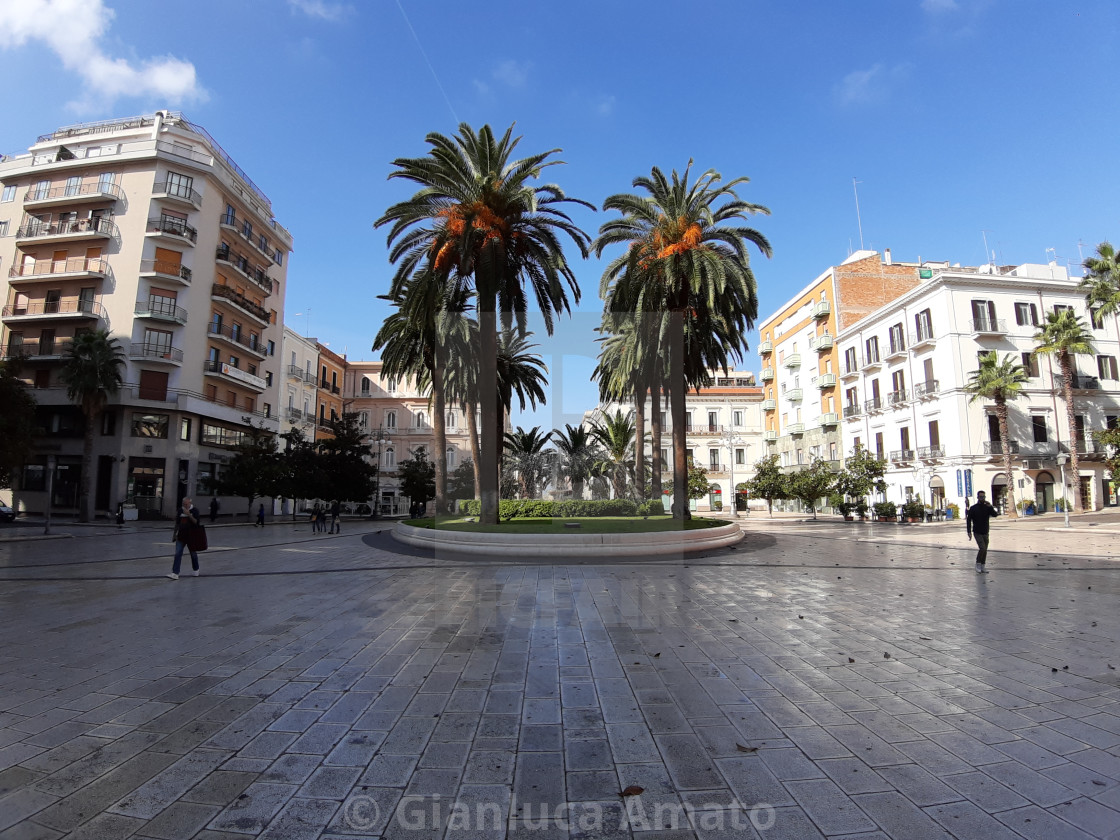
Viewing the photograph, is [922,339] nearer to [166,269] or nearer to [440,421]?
[440,421]

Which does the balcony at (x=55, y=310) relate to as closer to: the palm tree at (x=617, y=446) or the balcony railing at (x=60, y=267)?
the balcony railing at (x=60, y=267)

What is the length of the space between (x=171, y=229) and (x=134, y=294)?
4664 millimetres

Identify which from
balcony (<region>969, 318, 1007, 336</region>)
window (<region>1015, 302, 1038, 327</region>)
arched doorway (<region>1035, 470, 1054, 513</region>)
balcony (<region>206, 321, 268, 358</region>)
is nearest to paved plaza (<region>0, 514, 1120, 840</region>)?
balcony (<region>969, 318, 1007, 336</region>)

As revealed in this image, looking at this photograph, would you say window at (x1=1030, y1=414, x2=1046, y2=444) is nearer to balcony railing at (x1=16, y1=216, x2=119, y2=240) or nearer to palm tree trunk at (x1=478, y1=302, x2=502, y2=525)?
palm tree trunk at (x1=478, y1=302, x2=502, y2=525)

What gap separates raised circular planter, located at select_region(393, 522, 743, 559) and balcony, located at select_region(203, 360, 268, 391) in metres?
29.6

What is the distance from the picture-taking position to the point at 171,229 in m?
36.9

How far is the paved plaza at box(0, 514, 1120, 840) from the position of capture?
Answer: 115 inches

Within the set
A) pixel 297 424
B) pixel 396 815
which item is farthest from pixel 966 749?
pixel 297 424

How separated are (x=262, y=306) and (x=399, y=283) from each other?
2967 centimetres

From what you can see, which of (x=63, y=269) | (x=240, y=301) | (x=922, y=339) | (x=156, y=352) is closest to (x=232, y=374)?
(x=156, y=352)

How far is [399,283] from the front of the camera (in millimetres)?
21766

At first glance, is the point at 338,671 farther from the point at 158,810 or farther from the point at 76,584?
the point at 76,584

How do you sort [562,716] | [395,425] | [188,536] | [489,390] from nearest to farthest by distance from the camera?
[562,716] < [188,536] < [489,390] < [395,425]

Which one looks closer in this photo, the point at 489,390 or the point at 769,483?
the point at 489,390
